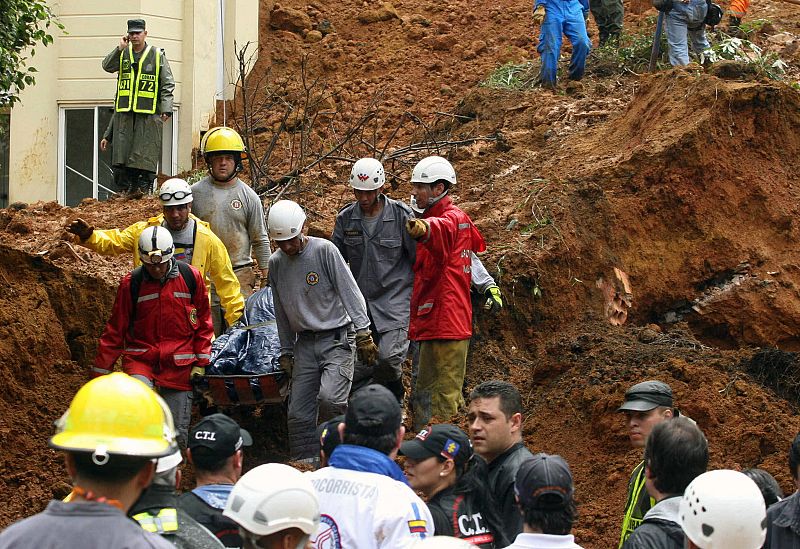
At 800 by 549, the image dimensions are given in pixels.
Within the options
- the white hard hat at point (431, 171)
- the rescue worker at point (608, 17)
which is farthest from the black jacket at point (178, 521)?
the rescue worker at point (608, 17)

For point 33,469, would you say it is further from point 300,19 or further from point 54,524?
point 300,19

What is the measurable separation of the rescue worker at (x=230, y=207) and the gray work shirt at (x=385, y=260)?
2.66ft

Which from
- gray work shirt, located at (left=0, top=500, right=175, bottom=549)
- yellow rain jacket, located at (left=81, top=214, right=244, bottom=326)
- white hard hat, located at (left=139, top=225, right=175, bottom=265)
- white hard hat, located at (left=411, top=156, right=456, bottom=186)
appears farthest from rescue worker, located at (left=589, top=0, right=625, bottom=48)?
gray work shirt, located at (left=0, top=500, right=175, bottom=549)

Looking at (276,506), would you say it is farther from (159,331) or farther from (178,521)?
(159,331)

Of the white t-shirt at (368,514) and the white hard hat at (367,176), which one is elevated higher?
the white hard hat at (367,176)

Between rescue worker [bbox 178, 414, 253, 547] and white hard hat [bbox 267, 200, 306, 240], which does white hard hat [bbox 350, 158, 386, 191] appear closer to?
white hard hat [bbox 267, 200, 306, 240]

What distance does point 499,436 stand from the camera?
553cm

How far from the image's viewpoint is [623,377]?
898 centimetres

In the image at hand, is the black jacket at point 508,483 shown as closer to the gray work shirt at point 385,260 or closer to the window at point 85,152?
the gray work shirt at point 385,260

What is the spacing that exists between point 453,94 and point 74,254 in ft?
21.9

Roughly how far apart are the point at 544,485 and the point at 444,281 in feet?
14.7

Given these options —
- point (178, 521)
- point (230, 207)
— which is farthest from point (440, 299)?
point (178, 521)

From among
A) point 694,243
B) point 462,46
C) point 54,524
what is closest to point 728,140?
point 694,243

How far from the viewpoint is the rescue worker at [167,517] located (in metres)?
3.88
